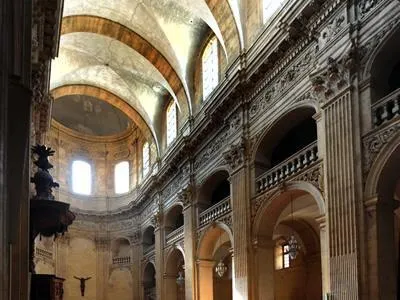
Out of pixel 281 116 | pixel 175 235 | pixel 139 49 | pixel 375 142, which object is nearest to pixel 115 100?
pixel 139 49

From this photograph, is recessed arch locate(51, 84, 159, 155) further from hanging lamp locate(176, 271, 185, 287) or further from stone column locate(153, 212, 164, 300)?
hanging lamp locate(176, 271, 185, 287)

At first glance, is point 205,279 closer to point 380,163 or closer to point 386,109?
point 380,163

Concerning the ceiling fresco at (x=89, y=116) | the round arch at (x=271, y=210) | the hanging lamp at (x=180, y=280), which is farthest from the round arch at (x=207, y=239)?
the ceiling fresco at (x=89, y=116)

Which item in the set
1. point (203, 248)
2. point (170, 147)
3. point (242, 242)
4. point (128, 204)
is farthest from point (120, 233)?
point (242, 242)

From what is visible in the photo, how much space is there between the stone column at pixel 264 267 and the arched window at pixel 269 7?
614 centimetres

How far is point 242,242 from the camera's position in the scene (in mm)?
15695

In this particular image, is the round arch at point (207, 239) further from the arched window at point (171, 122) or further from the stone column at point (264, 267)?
the arched window at point (171, 122)

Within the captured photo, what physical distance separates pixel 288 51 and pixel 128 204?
18.4 meters

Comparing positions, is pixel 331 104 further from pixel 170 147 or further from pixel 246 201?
pixel 170 147

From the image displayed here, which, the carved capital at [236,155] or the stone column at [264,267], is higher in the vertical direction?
the carved capital at [236,155]

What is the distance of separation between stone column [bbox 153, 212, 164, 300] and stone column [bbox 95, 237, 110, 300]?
6.43 meters

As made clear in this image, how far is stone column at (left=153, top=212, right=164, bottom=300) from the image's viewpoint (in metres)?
24.6

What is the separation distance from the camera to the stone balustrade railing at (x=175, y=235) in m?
22.5

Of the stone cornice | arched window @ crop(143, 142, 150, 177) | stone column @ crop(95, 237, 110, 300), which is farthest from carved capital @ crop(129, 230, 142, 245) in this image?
the stone cornice
